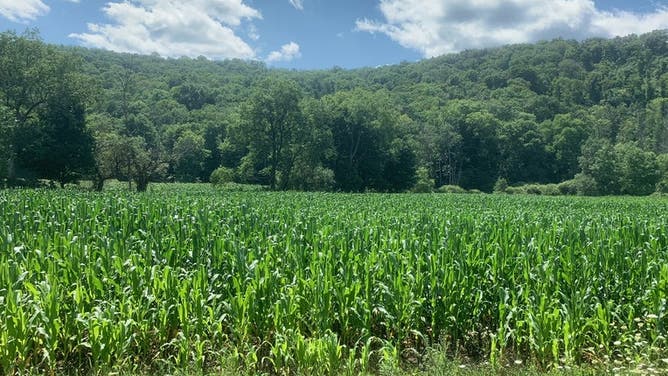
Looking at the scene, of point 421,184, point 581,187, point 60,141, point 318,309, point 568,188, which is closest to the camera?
point 318,309

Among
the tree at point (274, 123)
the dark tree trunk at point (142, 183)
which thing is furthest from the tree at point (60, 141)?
the tree at point (274, 123)

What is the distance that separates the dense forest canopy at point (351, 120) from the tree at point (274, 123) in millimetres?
162

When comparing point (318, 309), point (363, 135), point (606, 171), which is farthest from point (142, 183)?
point (606, 171)

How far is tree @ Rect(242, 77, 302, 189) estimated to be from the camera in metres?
52.0

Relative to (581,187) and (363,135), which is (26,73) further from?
(581,187)

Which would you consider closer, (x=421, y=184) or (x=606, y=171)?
(x=421, y=184)

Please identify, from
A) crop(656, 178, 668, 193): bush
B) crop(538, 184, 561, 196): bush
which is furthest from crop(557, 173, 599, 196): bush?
crop(656, 178, 668, 193): bush

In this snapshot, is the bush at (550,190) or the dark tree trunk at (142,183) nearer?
the dark tree trunk at (142,183)

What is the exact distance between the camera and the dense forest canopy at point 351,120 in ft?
129

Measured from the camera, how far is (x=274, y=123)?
52781 millimetres

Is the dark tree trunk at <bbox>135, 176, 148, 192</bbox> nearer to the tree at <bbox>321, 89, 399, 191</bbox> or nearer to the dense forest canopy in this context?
the dense forest canopy

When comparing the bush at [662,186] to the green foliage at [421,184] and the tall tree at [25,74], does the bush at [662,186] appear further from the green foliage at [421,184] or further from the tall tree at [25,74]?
the tall tree at [25,74]

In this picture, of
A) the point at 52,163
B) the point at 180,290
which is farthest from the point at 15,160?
the point at 180,290

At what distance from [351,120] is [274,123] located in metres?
13.2
